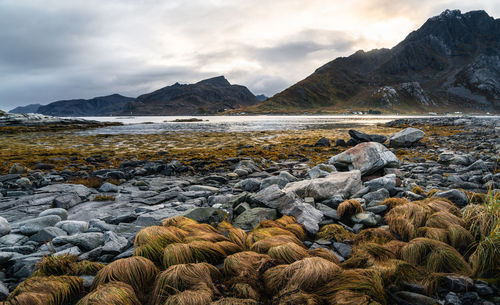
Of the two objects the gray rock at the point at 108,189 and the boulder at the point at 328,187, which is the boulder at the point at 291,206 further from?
the gray rock at the point at 108,189

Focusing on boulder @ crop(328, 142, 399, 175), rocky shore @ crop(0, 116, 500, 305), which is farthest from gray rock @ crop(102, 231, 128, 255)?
boulder @ crop(328, 142, 399, 175)

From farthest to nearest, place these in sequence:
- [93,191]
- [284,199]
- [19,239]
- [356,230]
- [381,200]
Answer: [93,191] → [381,200] → [284,199] → [356,230] → [19,239]

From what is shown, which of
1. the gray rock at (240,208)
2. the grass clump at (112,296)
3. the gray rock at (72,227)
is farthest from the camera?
the gray rock at (240,208)

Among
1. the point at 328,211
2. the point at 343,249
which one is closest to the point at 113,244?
the point at 343,249

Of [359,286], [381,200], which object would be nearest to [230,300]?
[359,286]

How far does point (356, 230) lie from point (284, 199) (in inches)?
64.8

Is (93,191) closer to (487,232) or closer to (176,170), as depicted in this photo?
(176,170)

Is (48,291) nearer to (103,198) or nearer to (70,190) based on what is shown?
(103,198)

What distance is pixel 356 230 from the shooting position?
5.12 meters

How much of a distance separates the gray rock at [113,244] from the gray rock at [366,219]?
4.44 m

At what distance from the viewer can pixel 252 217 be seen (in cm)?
562

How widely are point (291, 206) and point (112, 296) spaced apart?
12.7 ft

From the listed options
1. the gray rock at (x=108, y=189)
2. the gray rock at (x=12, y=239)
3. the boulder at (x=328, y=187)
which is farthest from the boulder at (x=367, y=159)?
the gray rock at (x=12, y=239)

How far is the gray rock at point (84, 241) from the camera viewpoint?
14.3ft
